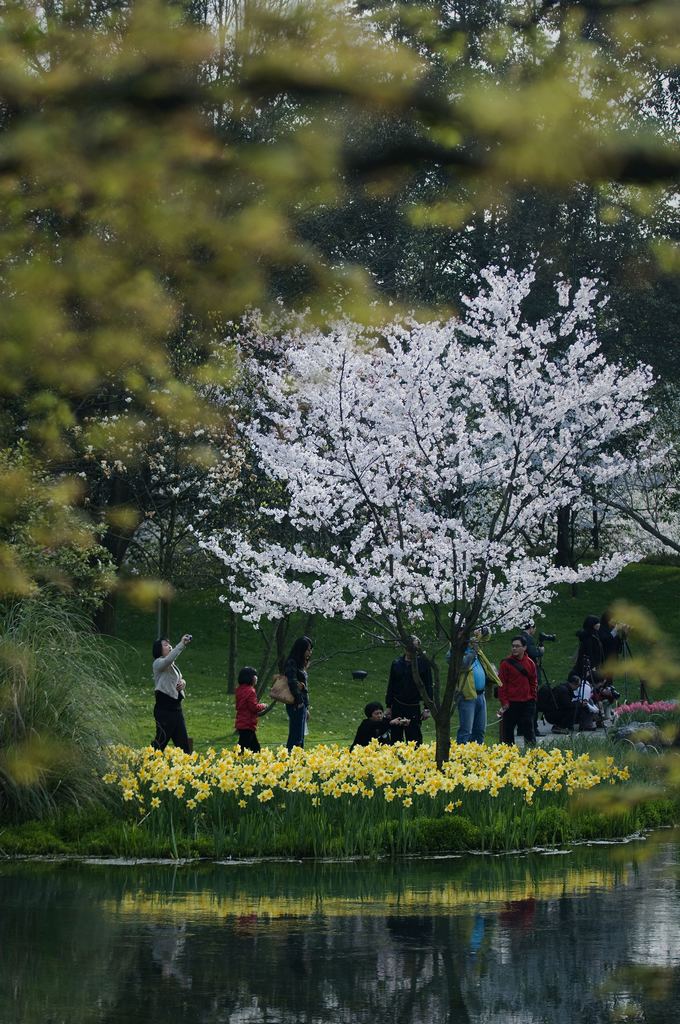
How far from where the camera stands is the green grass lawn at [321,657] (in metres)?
25.7

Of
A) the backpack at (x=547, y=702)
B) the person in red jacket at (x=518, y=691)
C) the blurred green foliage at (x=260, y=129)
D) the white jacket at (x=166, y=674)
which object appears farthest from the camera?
the backpack at (x=547, y=702)

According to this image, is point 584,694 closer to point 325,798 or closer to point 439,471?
point 439,471

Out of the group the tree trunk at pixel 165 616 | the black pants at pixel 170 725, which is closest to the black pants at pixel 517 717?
the black pants at pixel 170 725

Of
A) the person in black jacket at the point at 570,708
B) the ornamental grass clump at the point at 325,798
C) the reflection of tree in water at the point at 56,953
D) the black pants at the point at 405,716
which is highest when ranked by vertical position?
the person in black jacket at the point at 570,708

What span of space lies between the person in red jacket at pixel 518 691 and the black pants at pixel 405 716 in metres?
1.54

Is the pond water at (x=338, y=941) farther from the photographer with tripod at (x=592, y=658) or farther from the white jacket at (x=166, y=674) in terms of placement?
the photographer with tripod at (x=592, y=658)

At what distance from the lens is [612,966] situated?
7863 mm

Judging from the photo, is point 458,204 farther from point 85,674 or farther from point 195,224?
point 85,674

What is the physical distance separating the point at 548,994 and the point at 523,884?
11.1 feet

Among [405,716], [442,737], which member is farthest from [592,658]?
[442,737]

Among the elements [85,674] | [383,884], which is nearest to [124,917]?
[383,884]

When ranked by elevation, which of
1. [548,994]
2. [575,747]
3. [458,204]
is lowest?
[548,994]

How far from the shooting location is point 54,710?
12.7m

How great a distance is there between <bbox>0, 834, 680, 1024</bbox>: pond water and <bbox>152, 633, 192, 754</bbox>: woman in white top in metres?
4.01
